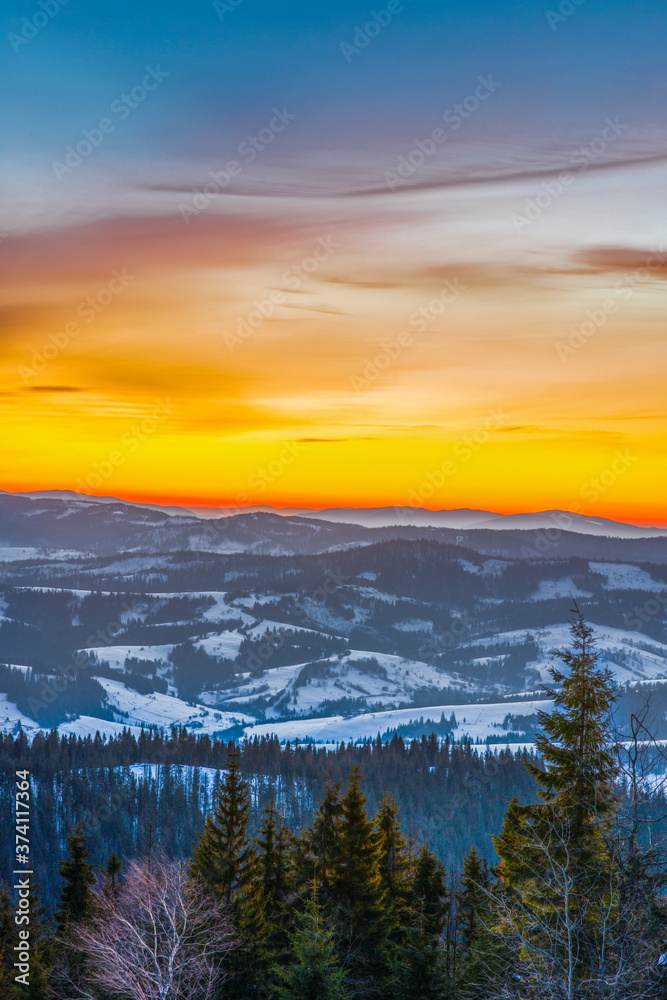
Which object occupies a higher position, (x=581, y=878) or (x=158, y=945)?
(x=581, y=878)

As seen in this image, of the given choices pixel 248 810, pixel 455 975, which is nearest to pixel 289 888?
pixel 248 810

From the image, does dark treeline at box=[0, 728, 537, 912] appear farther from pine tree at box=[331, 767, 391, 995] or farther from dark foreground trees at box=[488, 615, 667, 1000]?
dark foreground trees at box=[488, 615, 667, 1000]

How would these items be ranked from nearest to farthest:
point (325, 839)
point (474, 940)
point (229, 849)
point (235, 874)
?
1. point (474, 940)
2. point (325, 839)
3. point (235, 874)
4. point (229, 849)

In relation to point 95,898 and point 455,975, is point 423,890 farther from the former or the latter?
point 95,898

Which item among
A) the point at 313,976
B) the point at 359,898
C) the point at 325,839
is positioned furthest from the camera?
the point at 325,839

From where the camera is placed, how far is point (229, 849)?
38938mm

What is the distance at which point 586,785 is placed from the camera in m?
23.9

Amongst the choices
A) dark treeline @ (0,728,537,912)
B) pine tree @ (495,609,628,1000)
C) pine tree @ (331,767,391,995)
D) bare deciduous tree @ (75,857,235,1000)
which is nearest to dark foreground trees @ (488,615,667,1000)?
pine tree @ (495,609,628,1000)

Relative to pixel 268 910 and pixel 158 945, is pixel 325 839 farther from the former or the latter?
pixel 158 945

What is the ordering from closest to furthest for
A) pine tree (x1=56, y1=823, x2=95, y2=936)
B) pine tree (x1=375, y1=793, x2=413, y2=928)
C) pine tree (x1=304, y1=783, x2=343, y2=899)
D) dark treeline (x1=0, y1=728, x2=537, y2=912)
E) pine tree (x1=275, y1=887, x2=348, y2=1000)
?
pine tree (x1=275, y1=887, x2=348, y2=1000) < pine tree (x1=304, y1=783, x2=343, y2=899) < pine tree (x1=375, y1=793, x2=413, y2=928) < pine tree (x1=56, y1=823, x2=95, y2=936) < dark treeline (x1=0, y1=728, x2=537, y2=912)

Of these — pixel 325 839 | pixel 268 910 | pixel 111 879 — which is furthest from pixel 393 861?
pixel 111 879

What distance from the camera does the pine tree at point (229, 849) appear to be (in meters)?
38.0

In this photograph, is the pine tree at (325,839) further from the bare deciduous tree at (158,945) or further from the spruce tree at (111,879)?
the spruce tree at (111,879)

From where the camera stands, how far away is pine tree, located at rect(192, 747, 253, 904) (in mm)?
37969
